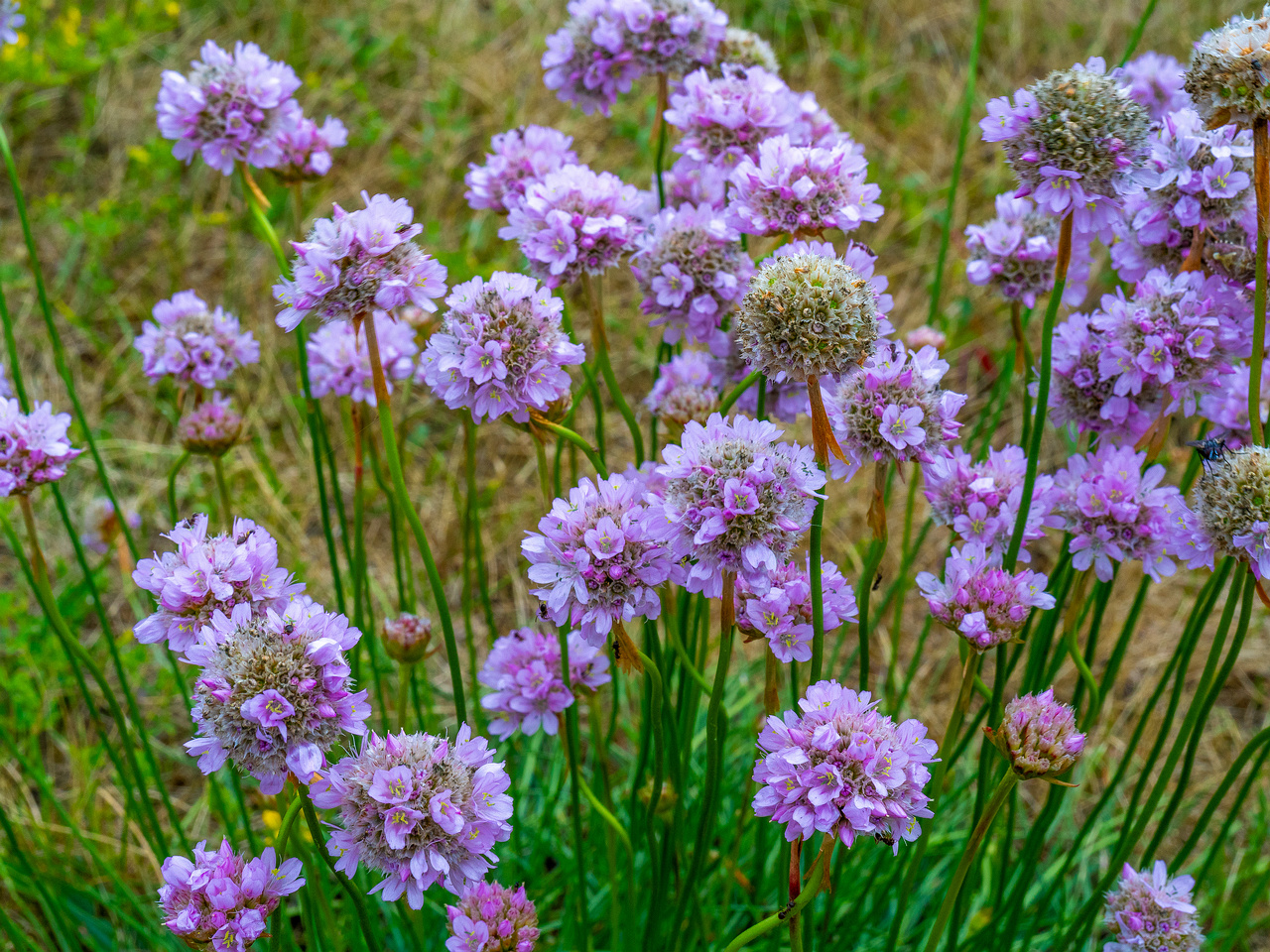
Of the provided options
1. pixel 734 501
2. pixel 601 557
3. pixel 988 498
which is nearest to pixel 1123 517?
pixel 988 498

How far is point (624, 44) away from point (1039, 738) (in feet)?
6.12

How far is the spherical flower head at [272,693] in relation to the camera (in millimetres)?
1607

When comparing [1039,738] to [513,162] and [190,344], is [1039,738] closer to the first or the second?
[513,162]

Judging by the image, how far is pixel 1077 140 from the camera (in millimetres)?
1854

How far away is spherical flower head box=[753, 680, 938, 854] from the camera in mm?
1631

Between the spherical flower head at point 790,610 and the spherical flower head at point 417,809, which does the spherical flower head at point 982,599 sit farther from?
the spherical flower head at point 417,809

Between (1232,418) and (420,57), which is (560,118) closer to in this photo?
(420,57)

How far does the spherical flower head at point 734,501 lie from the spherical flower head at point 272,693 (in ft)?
1.78

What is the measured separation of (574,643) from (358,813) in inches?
32.4

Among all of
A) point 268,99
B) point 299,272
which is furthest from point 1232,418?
point 268,99

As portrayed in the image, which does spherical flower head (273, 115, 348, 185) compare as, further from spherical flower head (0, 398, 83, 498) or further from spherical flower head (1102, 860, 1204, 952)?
spherical flower head (1102, 860, 1204, 952)

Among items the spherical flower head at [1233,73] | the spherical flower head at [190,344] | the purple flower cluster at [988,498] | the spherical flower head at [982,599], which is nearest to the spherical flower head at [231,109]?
the spherical flower head at [190,344]

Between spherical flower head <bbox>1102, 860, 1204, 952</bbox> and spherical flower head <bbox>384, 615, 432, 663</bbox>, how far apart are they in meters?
1.61

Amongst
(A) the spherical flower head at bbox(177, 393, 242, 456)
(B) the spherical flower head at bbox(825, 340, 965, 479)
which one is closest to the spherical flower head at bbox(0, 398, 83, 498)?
(A) the spherical flower head at bbox(177, 393, 242, 456)
